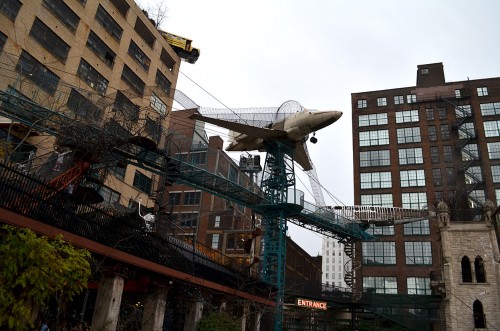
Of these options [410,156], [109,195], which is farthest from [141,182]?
[410,156]

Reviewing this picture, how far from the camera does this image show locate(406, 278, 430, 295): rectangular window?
191 ft

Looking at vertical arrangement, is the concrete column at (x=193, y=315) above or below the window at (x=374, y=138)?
below

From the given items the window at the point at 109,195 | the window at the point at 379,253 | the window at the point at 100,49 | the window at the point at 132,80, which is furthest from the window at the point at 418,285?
the window at the point at 100,49

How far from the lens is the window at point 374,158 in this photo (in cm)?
6894

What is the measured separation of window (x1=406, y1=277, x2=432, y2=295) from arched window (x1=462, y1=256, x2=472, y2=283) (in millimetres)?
24389

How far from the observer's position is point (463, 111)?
68.5 meters

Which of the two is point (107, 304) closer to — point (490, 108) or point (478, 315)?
point (478, 315)

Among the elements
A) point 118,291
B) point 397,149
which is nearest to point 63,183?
point 118,291

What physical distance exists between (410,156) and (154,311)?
60.1 m

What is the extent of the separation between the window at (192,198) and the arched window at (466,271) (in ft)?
125

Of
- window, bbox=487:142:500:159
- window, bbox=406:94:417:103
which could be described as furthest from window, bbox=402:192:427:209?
window, bbox=406:94:417:103

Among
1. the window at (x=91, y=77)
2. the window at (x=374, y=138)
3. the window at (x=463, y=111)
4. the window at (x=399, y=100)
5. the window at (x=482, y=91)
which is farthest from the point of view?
the window at (x=399, y=100)

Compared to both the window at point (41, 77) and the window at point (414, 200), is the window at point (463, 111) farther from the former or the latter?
the window at point (41, 77)

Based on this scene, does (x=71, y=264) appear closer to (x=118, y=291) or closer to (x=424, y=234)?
(x=118, y=291)
